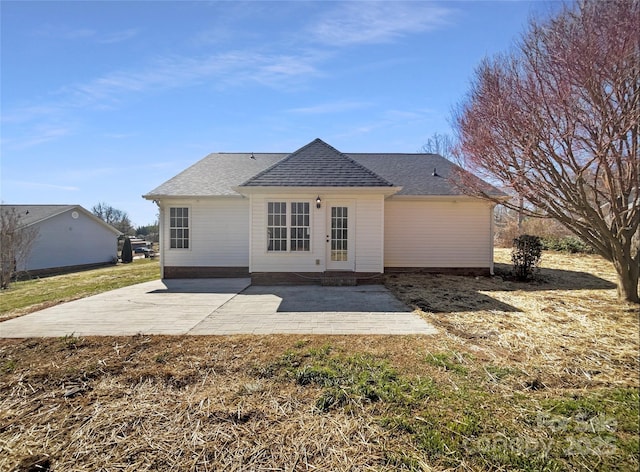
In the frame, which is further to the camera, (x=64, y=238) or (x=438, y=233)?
(x=64, y=238)

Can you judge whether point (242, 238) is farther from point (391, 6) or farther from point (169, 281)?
point (391, 6)

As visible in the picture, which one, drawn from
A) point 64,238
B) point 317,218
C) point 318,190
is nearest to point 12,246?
point 64,238

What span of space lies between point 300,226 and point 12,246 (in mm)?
15757

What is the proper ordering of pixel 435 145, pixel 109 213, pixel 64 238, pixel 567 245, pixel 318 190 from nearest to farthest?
pixel 318 190, pixel 567 245, pixel 64 238, pixel 435 145, pixel 109 213

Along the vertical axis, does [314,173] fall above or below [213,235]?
above

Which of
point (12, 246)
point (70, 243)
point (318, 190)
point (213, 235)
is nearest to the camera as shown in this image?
point (318, 190)

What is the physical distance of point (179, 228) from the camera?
439 inches

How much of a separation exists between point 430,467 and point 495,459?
0.53 m

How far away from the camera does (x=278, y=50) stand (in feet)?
28.1

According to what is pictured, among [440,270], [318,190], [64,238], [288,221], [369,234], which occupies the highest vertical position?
[318,190]

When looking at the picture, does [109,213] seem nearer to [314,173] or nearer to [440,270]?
[314,173]

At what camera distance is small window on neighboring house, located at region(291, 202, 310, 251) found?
9414 millimetres

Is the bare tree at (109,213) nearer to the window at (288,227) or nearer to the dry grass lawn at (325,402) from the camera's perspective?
the window at (288,227)

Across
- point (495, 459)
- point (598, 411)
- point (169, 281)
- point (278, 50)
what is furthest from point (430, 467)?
point (169, 281)
